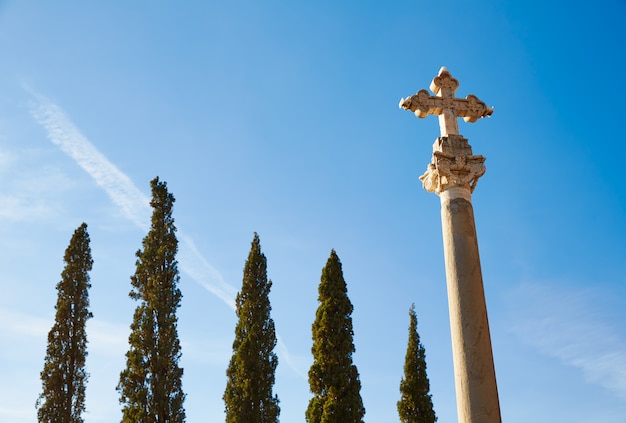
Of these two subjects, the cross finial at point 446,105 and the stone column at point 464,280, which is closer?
the stone column at point 464,280

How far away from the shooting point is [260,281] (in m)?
29.0

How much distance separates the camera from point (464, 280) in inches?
381

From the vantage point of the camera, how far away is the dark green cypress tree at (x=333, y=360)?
22766 millimetres

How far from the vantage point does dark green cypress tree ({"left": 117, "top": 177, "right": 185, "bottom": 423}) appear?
903 inches

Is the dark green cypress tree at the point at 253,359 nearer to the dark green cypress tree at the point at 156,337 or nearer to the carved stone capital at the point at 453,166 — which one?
the dark green cypress tree at the point at 156,337

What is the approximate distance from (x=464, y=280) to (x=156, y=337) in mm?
17641

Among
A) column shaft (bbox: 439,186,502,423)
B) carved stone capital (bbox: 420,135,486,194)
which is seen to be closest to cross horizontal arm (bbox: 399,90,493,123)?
carved stone capital (bbox: 420,135,486,194)

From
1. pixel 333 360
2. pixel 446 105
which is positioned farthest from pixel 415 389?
pixel 446 105

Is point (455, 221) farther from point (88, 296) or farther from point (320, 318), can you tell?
point (88, 296)

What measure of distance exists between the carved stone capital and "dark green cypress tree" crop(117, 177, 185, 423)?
16447 mm

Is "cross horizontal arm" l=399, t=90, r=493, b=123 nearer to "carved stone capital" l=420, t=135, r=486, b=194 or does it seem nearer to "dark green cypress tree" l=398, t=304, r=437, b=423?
"carved stone capital" l=420, t=135, r=486, b=194

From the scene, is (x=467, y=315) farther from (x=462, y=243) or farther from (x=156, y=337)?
(x=156, y=337)

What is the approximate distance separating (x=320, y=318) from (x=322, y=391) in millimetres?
2981

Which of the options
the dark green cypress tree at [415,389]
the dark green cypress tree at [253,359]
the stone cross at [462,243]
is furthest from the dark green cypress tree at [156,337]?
the stone cross at [462,243]
